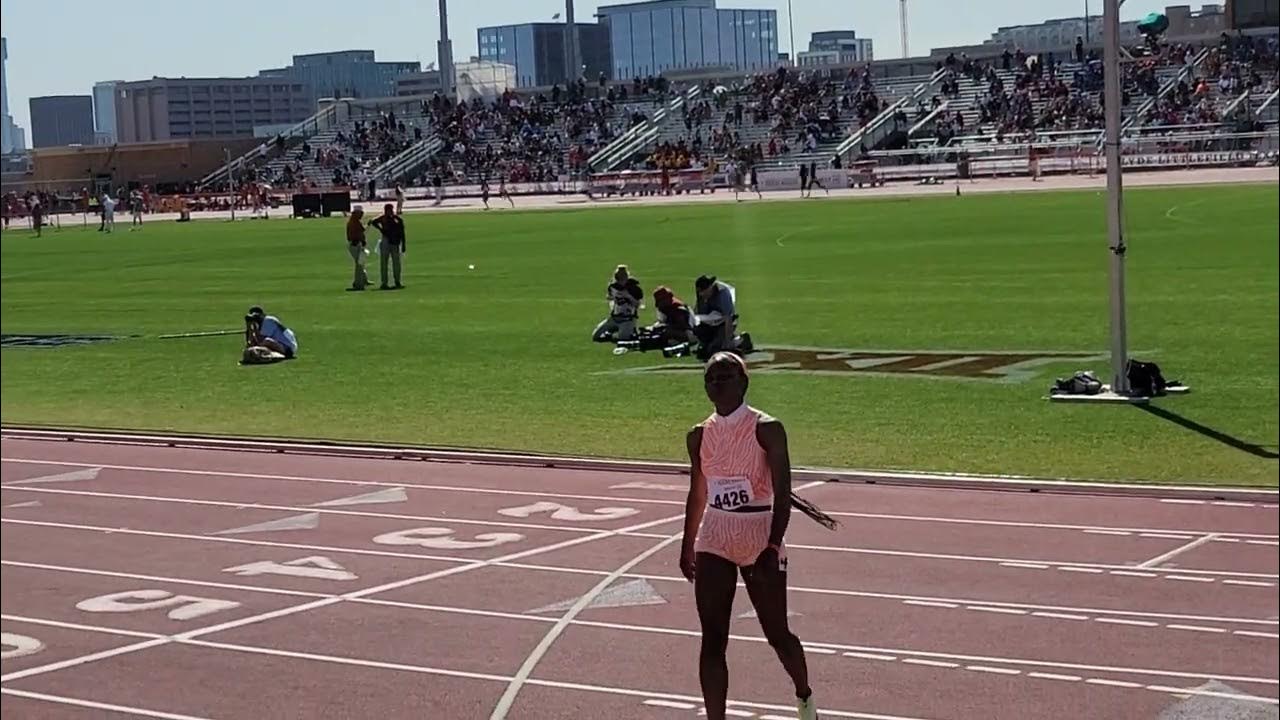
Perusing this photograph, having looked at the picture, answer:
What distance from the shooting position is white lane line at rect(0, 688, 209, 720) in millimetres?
5695

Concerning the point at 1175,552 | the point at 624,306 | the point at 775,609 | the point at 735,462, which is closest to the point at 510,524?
the point at 1175,552

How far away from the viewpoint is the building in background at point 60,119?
3914mm

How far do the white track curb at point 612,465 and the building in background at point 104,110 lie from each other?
377 centimetres

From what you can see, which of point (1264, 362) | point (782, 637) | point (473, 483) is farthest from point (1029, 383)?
point (782, 637)

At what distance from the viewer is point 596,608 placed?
276 inches

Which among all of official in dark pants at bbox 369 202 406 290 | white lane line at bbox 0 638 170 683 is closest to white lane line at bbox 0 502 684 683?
white lane line at bbox 0 638 170 683

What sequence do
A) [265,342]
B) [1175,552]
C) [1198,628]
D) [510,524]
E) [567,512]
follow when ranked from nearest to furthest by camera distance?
1. [1198,628]
2. [1175,552]
3. [510,524]
4. [567,512]
5. [265,342]

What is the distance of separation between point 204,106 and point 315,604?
255cm

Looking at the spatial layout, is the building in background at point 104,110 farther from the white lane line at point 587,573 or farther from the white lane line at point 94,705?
the white lane line at point 94,705

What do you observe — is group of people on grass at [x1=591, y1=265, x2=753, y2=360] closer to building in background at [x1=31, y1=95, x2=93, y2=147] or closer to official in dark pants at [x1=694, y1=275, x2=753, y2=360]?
official in dark pants at [x1=694, y1=275, x2=753, y2=360]

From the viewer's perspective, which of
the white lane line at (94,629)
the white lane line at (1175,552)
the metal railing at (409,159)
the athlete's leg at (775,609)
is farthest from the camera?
the metal railing at (409,159)

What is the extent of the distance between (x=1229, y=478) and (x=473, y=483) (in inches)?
144

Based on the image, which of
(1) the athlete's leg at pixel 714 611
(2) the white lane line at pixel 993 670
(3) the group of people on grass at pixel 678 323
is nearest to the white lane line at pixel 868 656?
(2) the white lane line at pixel 993 670

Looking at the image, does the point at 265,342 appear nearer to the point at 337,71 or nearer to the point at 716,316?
the point at 716,316
